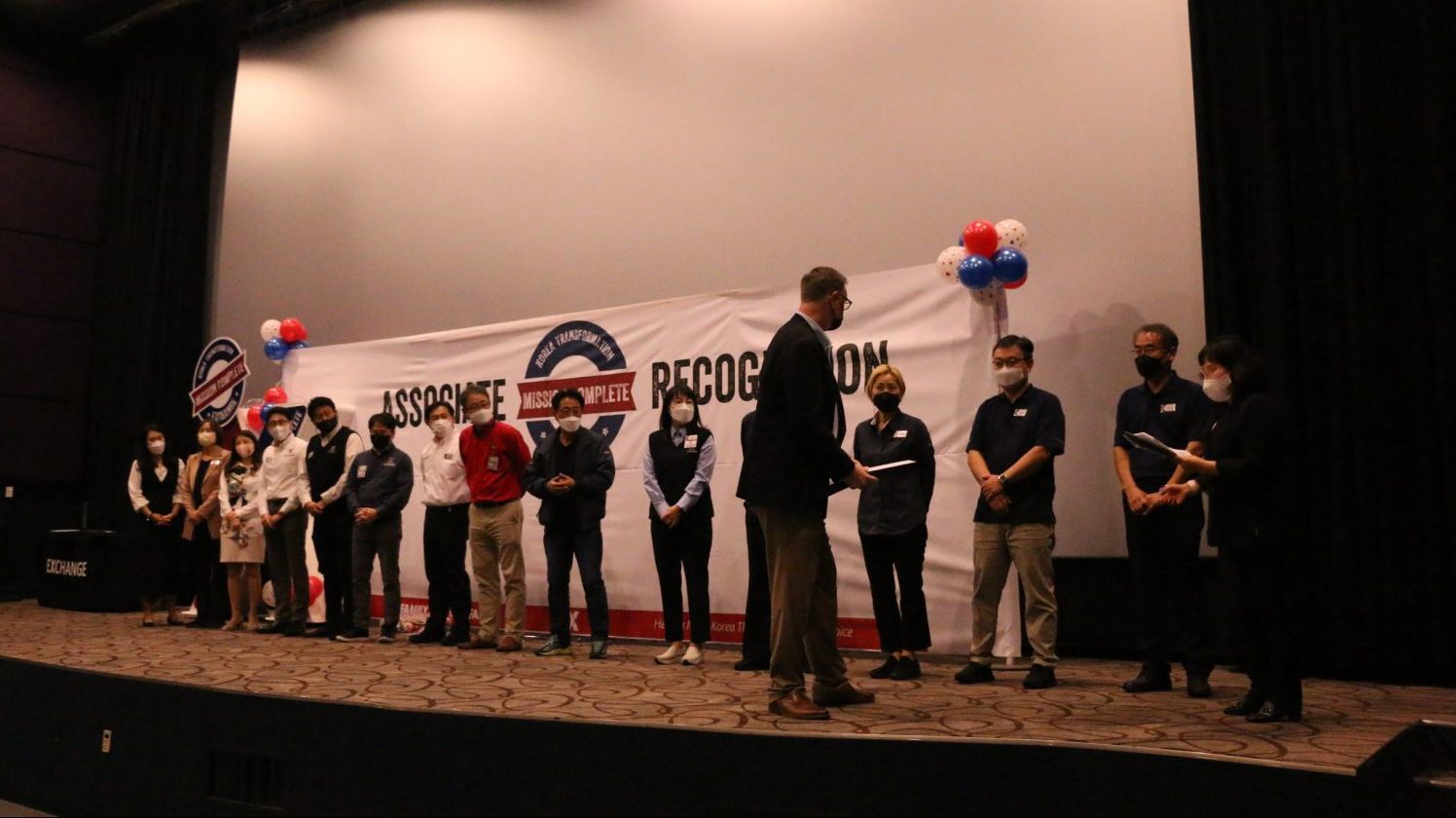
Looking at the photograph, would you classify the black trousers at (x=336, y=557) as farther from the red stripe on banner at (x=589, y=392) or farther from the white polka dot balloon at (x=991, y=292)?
the white polka dot balloon at (x=991, y=292)

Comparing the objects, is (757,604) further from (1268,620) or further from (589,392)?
(1268,620)

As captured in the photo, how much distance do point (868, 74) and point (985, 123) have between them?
0.83 m

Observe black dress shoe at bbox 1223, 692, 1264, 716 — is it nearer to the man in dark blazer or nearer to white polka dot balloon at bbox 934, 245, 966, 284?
the man in dark blazer

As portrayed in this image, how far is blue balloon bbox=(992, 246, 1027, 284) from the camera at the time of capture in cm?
501

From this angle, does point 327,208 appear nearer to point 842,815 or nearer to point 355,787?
point 355,787

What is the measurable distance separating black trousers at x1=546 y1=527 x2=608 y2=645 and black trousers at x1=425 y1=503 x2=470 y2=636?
2.32ft

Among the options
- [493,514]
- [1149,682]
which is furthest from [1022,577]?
[493,514]

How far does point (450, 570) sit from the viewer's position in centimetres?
597

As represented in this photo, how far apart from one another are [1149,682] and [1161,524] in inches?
22.6

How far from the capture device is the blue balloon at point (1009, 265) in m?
5.01

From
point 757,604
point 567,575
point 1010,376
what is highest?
point 1010,376

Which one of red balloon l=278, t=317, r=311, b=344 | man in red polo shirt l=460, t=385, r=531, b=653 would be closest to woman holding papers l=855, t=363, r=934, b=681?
man in red polo shirt l=460, t=385, r=531, b=653

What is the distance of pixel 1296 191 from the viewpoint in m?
4.84

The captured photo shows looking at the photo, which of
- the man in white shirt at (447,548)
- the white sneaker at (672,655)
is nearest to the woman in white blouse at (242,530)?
the man in white shirt at (447,548)
